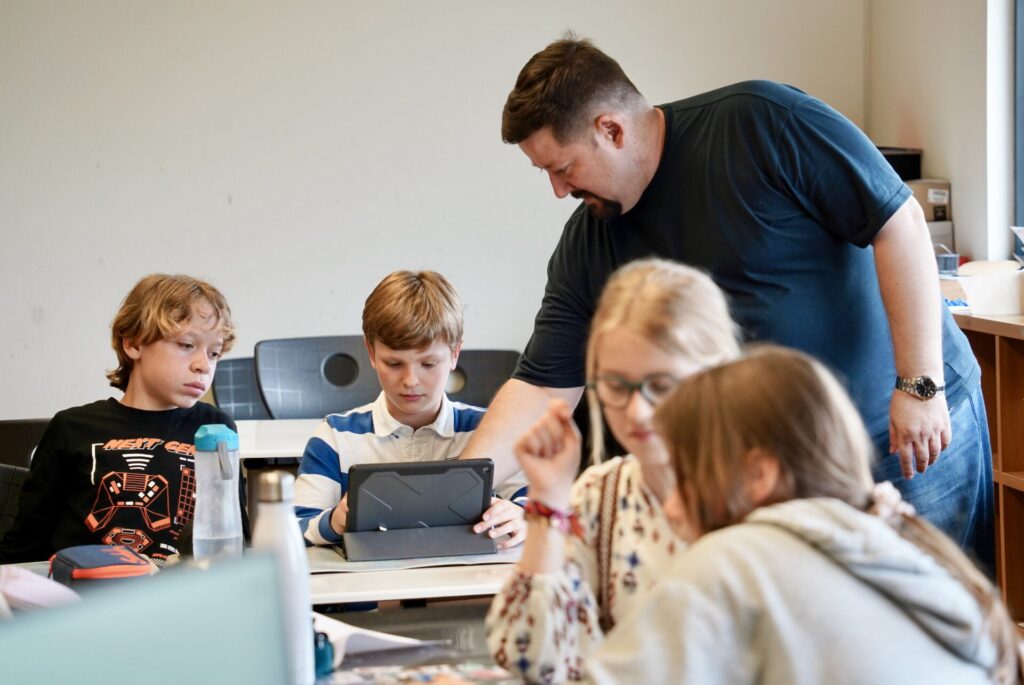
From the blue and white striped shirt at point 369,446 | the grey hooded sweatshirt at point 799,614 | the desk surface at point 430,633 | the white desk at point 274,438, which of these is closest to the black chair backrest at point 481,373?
the white desk at point 274,438

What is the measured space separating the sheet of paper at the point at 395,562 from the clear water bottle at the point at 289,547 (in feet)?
1.77

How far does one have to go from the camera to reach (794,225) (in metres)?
2.05

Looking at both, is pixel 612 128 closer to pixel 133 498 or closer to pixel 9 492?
pixel 133 498

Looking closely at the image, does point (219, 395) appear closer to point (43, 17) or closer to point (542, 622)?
point (43, 17)

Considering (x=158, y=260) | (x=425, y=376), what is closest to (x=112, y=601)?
(x=425, y=376)

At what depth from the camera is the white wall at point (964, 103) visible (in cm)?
361

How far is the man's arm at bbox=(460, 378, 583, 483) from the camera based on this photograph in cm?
222

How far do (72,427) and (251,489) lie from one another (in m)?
1.47

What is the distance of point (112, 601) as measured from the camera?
2.67 ft

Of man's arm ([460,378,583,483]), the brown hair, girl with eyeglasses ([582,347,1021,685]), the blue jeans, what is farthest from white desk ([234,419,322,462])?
girl with eyeglasses ([582,347,1021,685])

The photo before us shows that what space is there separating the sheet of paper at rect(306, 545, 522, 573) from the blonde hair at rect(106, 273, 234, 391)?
27.1 inches

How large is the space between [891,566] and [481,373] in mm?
2725

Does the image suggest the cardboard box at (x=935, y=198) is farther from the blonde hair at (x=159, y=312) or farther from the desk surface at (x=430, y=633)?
the desk surface at (x=430, y=633)

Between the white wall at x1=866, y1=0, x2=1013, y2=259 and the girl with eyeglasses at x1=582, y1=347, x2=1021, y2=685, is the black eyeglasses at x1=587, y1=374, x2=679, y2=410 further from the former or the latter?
the white wall at x1=866, y1=0, x2=1013, y2=259
